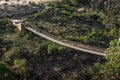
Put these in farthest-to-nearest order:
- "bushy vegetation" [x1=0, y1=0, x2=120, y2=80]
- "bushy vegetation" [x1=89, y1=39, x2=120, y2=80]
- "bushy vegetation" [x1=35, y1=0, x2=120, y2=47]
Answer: "bushy vegetation" [x1=35, y1=0, x2=120, y2=47]
"bushy vegetation" [x1=0, y1=0, x2=120, y2=80]
"bushy vegetation" [x1=89, y1=39, x2=120, y2=80]

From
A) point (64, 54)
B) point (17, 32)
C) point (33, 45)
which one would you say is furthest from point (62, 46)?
point (17, 32)

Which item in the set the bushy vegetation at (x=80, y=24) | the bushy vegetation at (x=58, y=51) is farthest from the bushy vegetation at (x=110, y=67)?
the bushy vegetation at (x=80, y=24)

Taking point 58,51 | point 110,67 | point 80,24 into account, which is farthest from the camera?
point 80,24

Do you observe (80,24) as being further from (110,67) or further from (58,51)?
(110,67)

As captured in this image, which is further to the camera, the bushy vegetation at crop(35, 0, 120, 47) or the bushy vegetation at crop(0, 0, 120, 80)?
the bushy vegetation at crop(35, 0, 120, 47)

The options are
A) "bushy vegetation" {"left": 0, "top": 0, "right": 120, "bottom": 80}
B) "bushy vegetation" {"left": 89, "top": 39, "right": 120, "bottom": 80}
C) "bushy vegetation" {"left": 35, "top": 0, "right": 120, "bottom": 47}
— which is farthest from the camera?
"bushy vegetation" {"left": 35, "top": 0, "right": 120, "bottom": 47}

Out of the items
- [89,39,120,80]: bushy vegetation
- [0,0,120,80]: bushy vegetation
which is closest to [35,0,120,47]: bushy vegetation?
[0,0,120,80]: bushy vegetation

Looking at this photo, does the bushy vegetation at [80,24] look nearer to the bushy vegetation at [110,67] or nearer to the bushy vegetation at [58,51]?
the bushy vegetation at [58,51]

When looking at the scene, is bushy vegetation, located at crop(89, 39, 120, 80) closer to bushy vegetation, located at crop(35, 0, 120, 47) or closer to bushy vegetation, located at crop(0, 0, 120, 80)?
bushy vegetation, located at crop(0, 0, 120, 80)

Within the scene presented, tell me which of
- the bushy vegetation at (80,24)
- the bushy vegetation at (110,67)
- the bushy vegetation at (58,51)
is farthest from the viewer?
the bushy vegetation at (80,24)

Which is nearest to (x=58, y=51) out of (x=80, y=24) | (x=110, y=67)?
(x=110, y=67)

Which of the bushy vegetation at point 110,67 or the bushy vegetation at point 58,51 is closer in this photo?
the bushy vegetation at point 110,67
